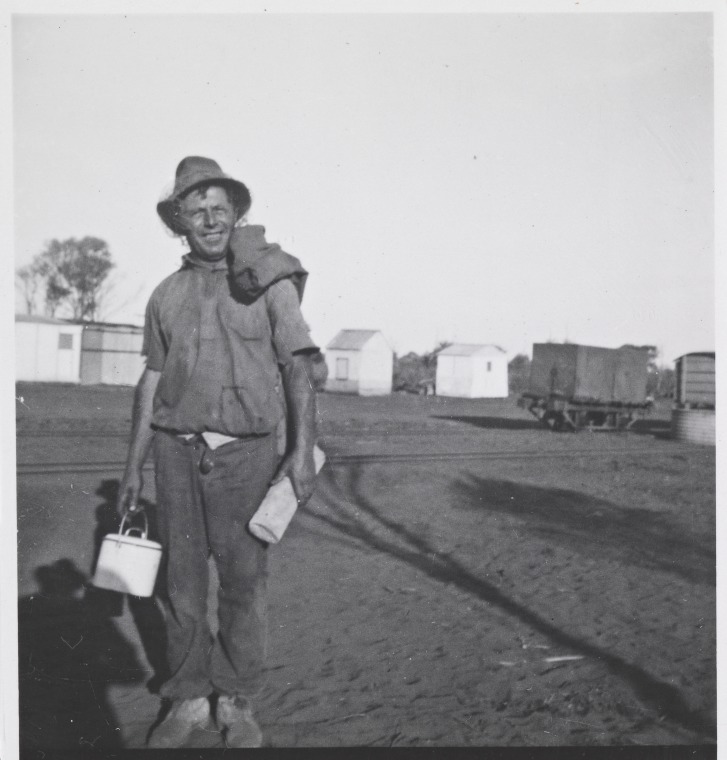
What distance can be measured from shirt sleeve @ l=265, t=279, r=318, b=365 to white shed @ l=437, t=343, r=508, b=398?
3575 cm

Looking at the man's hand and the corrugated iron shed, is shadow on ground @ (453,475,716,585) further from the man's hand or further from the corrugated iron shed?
the corrugated iron shed

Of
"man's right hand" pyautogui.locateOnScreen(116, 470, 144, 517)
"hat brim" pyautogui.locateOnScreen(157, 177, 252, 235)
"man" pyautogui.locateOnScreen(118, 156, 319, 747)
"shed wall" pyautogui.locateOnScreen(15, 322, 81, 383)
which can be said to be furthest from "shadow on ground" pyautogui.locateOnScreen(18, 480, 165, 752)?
"shed wall" pyautogui.locateOnScreen(15, 322, 81, 383)

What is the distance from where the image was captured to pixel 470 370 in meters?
38.7

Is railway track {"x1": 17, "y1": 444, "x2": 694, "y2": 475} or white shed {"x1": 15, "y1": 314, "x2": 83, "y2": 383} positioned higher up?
white shed {"x1": 15, "y1": 314, "x2": 83, "y2": 383}

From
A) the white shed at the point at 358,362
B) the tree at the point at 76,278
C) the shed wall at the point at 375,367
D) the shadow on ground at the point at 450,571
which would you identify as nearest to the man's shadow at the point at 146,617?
the shadow on ground at the point at 450,571

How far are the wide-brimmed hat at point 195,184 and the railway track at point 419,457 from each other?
243 inches

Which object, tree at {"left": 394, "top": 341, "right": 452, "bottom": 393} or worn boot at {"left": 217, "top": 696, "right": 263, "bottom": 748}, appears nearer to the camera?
worn boot at {"left": 217, "top": 696, "right": 263, "bottom": 748}

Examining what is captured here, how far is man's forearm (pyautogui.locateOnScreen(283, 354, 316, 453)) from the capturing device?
2.92 m

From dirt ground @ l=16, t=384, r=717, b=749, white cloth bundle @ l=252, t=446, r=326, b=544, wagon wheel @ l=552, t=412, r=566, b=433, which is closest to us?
white cloth bundle @ l=252, t=446, r=326, b=544

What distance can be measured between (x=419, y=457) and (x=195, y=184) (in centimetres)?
904

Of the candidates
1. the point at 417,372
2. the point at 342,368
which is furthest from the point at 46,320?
the point at 417,372

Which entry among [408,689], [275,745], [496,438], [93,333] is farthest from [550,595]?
[93,333]

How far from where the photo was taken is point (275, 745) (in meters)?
2.99

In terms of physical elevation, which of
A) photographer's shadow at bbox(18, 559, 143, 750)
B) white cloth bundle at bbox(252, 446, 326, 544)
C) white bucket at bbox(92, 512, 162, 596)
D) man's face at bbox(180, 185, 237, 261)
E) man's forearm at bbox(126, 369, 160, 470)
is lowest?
photographer's shadow at bbox(18, 559, 143, 750)
